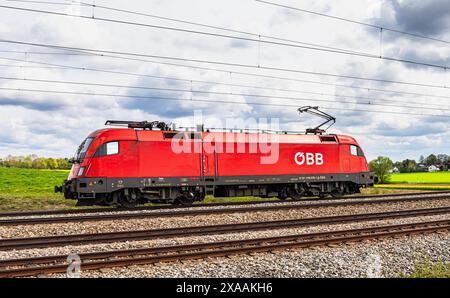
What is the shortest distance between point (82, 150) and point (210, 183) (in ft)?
19.7

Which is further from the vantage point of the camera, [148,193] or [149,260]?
[148,193]

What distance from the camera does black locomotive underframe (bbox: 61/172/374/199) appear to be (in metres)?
18.5

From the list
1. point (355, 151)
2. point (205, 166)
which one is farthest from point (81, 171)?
point (355, 151)

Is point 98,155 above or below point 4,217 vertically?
above

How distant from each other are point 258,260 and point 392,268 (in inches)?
121

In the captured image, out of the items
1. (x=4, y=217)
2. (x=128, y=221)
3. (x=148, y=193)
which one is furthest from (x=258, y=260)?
(x=4, y=217)

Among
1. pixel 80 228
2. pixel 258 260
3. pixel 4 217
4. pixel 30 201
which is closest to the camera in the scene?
pixel 258 260

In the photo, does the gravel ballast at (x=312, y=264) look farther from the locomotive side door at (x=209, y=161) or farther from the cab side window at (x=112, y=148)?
the cab side window at (x=112, y=148)

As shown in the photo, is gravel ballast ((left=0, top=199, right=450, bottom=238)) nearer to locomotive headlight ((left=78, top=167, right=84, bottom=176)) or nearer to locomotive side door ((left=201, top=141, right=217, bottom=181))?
locomotive headlight ((left=78, top=167, right=84, bottom=176))

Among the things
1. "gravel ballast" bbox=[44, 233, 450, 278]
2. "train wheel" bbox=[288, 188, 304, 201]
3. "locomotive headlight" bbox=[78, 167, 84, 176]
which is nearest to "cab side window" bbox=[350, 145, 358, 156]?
"train wheel" bbox=[288, 188, 304, 201]

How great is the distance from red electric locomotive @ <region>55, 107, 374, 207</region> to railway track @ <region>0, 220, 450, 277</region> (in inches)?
326

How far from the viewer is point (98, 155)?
18.6m

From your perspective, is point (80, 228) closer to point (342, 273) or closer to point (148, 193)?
point (148, 193)

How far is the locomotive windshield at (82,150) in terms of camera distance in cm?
1917
